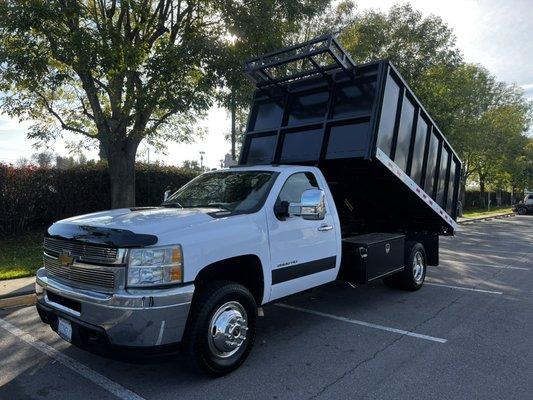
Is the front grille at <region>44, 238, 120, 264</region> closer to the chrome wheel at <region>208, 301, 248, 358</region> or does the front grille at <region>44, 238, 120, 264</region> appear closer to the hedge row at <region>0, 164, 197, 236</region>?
the chrome wheel at <region>208, 301, 248, 358</region>

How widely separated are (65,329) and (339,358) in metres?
2.62

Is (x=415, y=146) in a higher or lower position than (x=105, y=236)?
higher

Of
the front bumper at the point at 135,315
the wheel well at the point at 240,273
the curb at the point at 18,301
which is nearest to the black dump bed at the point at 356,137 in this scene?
the wheel well at the point at 240,273

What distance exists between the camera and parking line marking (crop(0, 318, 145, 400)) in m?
3.82

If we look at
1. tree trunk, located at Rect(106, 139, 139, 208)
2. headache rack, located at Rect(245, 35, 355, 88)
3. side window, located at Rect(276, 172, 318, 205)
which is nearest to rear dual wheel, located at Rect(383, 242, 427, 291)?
side window, located at Rect(276, 172, 318, 205)

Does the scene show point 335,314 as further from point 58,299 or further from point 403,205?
point 58,299

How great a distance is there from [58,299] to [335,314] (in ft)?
11.7

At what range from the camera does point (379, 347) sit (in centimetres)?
490

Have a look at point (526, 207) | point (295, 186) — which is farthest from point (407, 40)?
point (526, 207)

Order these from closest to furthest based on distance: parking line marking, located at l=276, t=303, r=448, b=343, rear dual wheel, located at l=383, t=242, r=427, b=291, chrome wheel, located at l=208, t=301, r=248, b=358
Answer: chrome wheel, located at l=208, t=301, r=248, b=358 → parking line marking, located at l=276, t=303, r=448, b=343 → rear dual wheel, located at l=383, t=242, r=427, b=291

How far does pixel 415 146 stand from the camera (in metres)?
7.41

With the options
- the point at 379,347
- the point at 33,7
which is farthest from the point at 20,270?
the point at 379,347

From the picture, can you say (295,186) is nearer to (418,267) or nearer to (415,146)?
(415,146)

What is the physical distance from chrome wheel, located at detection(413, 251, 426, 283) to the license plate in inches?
215
